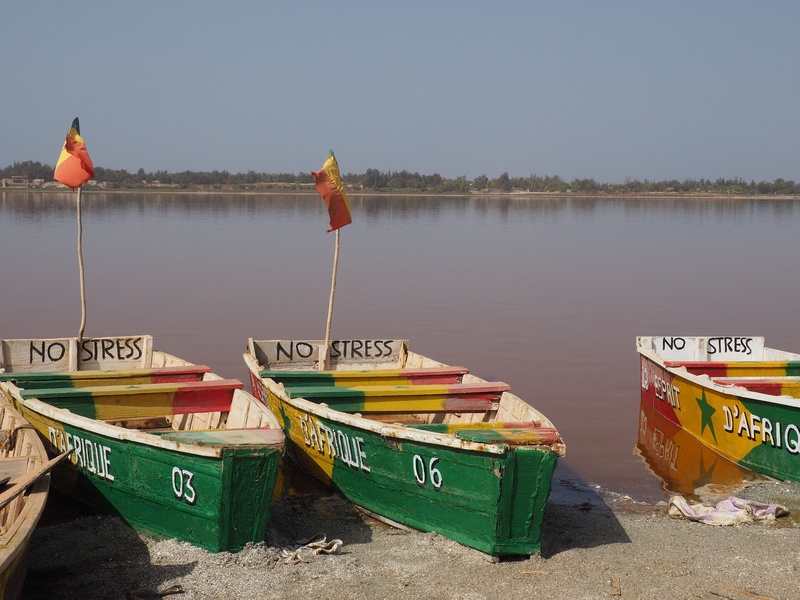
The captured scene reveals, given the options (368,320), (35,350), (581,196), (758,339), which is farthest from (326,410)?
(581,196)

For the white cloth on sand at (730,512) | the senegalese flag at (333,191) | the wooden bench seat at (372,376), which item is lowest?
the white cloth on sand at (730,512)

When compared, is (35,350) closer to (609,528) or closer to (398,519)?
(398,519)

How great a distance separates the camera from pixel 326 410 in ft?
30.6

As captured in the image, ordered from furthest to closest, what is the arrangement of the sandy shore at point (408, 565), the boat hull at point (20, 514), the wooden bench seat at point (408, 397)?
1. the wooden bench seat at point (408, 397)
2. the sandy shore at point (408, 565)
3. the boat hull at point (20, 514)

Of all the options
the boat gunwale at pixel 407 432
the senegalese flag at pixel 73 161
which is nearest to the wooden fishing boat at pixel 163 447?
the boat gunwale at pixel 407 432

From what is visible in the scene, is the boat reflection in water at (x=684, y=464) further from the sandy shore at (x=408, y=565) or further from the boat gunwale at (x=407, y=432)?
the boat gunwale at (x=407, y=432)

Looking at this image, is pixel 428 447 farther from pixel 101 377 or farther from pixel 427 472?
pixel 101 377

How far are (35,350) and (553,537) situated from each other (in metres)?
7.11

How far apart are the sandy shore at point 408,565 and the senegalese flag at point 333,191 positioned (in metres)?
5.07

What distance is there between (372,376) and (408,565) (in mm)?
3562

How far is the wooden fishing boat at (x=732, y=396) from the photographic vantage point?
10.6 m

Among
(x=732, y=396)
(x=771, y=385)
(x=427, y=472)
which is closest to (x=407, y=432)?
(x=427, y=472)

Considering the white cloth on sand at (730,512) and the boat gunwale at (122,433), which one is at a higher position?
the boat gunwale at (122,433)

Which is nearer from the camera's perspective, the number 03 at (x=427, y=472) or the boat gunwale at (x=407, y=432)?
the boat gunwale at (x=407, y=432)
